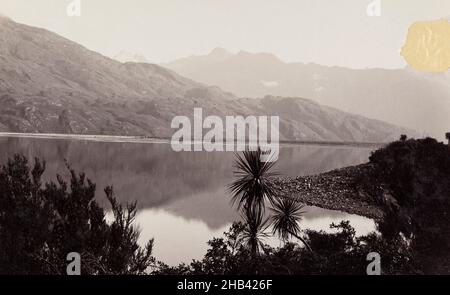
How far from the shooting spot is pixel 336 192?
32.5 meters

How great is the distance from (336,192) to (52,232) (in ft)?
83.2

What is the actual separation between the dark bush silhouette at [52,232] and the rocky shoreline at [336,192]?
17.9 metres

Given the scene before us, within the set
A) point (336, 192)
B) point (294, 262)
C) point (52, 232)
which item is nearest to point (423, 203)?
point (294, 262)

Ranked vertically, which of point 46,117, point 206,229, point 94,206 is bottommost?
point 206,229

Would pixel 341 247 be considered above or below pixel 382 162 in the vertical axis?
below

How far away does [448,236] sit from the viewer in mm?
12523

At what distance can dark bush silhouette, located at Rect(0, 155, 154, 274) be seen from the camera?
10.4 metres

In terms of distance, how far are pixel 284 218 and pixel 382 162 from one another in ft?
50.6

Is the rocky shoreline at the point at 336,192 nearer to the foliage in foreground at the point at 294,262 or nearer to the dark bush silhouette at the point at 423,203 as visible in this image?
the dark bush silhouette at the point at 423,203
